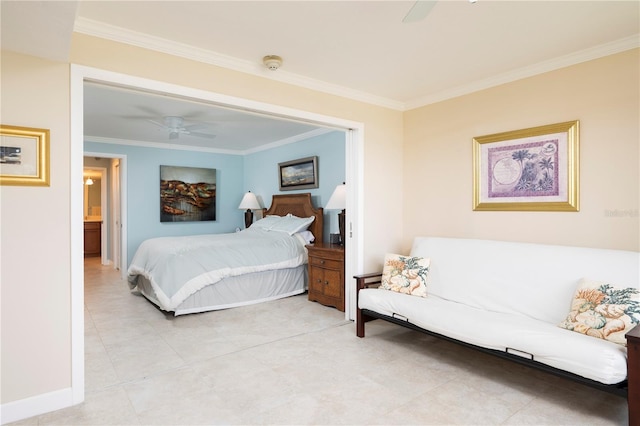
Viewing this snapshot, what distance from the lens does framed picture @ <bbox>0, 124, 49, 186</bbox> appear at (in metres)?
2.06

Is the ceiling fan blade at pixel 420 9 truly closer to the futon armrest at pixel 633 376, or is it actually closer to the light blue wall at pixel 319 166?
the futon armrest at pixel 633 376

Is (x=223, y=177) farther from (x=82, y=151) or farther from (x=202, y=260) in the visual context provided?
(x=82, y=151)

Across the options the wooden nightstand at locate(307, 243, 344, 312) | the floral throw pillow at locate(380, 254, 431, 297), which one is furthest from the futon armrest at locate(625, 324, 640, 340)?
the wooden nightstand at locate(307, 243, 344, 312)

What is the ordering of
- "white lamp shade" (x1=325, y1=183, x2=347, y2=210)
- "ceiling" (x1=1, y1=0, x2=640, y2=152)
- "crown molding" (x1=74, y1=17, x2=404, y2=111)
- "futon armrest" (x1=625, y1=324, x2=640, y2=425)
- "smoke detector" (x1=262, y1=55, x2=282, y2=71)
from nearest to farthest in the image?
"futon armrest" (x1=625, y1=324, x2=640, y2=425)
"ceiling" (x1=1, y1=0, x2=640, y2=152)
"crown molding" (x1=74, y1=17, x2=404, y2=111)
"smoke detector" (x1=262, y1=55, x2=282, y2=71)
"white lamp shade" (x1=325, y1=183, x2=347, y2=210)

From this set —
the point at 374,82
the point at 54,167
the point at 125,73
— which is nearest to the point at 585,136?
the point at 374,82

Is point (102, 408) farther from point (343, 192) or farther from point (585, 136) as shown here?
point (585, 136)

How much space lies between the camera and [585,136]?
290 cm

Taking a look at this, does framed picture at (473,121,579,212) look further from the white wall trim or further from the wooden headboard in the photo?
the white wall trim

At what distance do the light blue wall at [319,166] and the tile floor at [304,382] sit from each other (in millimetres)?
2169

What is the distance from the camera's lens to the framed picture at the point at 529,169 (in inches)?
117

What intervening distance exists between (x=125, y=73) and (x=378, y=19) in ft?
5.59

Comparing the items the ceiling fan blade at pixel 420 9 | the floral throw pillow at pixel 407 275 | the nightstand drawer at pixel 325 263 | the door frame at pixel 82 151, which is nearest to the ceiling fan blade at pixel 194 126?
the door frame at pixel 82 151

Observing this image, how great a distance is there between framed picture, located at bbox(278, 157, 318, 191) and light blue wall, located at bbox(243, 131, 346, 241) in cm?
8

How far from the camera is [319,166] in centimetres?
559
